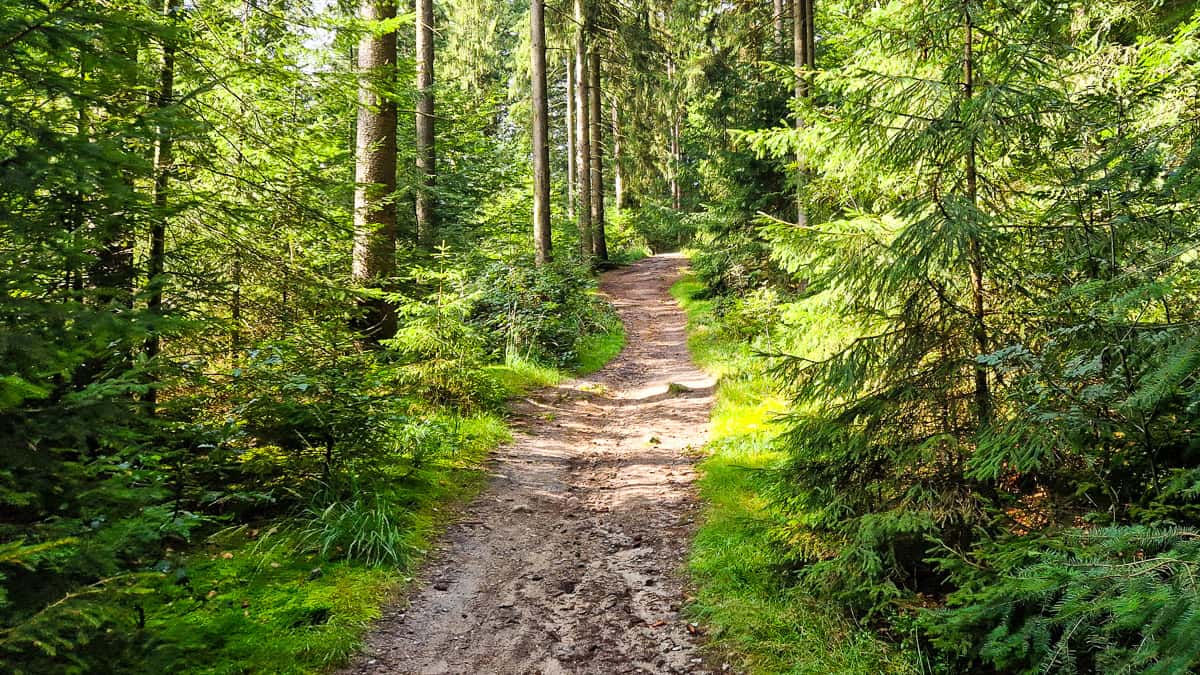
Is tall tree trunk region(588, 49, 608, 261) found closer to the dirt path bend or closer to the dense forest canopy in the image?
the dirt path bend

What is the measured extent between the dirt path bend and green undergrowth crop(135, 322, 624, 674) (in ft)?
0.74

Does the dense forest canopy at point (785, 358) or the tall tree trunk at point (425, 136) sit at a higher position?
the tall tree trunk at point (425, 136)

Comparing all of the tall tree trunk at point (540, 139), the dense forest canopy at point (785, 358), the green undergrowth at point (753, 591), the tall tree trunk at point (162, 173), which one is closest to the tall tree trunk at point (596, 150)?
the tall tree trunk at point (540, 139)

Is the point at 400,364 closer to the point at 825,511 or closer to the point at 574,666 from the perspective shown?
the point at 574,666

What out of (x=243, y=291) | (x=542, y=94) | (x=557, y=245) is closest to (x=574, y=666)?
(x=243, y=291)

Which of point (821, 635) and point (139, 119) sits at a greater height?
point (139, 119)

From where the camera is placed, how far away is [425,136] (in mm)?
12938

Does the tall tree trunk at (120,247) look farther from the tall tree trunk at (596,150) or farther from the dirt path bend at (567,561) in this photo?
the tall tree trunk at (596,150)

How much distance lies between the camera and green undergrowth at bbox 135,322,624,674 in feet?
12.3

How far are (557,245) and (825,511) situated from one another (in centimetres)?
1506

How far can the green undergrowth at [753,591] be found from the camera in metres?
3.75

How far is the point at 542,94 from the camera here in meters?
15.2

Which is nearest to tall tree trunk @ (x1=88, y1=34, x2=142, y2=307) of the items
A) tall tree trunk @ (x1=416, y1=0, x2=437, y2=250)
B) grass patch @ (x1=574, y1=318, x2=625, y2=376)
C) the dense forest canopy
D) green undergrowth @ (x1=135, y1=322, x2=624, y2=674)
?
the dense forest canopy

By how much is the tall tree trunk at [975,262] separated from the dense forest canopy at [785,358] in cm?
3
